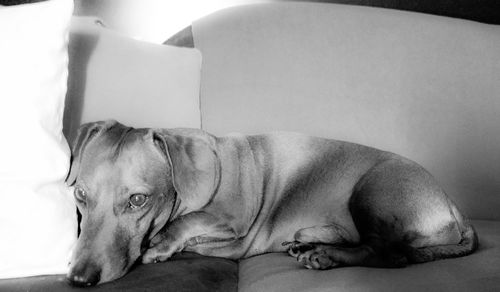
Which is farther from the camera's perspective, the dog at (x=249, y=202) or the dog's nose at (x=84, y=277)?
the dog at (x=249, y=202)

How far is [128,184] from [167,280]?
1.13ft

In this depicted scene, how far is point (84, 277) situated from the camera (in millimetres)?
1395

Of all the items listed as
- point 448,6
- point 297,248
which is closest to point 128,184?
point 297,248

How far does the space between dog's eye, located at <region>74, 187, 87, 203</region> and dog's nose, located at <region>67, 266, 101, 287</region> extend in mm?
262

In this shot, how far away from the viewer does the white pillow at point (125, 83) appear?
185 cm

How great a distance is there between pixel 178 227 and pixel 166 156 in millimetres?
258

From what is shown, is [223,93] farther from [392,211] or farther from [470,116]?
[470,116]

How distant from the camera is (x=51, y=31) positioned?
1505 millimetres

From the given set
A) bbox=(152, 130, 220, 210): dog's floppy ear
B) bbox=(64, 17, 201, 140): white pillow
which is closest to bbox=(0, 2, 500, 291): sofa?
bbox=(64, 17, 201, 140): white pillow

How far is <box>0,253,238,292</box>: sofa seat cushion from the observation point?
1354mm

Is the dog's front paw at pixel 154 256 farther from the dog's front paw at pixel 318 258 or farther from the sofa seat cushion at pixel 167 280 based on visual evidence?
the dog's front paw at pixel 318 258

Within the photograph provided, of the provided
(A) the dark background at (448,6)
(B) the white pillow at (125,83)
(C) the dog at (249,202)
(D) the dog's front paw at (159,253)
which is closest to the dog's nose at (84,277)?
(C) the dog at (249,202)

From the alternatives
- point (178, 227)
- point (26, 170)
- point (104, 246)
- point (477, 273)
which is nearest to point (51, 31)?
point (26, 170)

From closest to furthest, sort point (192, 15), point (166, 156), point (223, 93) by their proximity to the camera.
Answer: point (166, 156) → point (223, 93) → point (192, 15)
